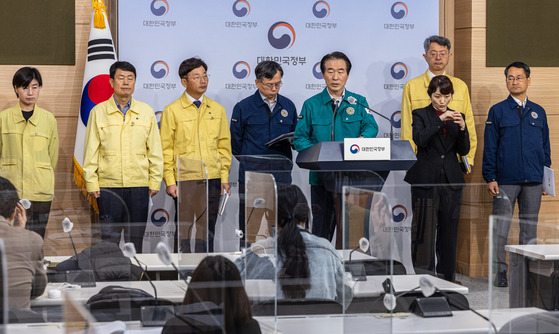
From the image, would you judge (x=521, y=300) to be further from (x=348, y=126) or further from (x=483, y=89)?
(x=483, y=89)

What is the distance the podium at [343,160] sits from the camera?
356 centimetres

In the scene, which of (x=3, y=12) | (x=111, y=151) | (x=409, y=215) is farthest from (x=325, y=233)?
(x=3, y=12)

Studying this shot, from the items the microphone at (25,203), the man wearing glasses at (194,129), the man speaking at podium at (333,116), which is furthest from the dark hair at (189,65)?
the microphone at (25,203)

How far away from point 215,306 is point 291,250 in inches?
30.0

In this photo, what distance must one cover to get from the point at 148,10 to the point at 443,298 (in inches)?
153

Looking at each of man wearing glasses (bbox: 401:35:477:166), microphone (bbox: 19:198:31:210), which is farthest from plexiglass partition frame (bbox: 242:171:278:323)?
man wearing glasses (bbox: 401:35:477:166)

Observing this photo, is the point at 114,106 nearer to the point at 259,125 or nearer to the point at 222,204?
the point at 259,125

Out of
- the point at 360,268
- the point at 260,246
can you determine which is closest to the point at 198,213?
the point at 260,246

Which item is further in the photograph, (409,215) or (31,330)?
(409,215)

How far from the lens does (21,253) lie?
2.65 metres

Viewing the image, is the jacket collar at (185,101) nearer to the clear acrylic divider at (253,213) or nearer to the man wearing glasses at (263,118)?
the man wearing glasses at (263,118)

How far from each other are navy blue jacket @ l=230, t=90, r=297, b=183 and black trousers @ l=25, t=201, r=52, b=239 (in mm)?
1947

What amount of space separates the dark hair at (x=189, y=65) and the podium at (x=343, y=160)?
6.16ft

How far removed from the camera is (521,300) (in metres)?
2.67
